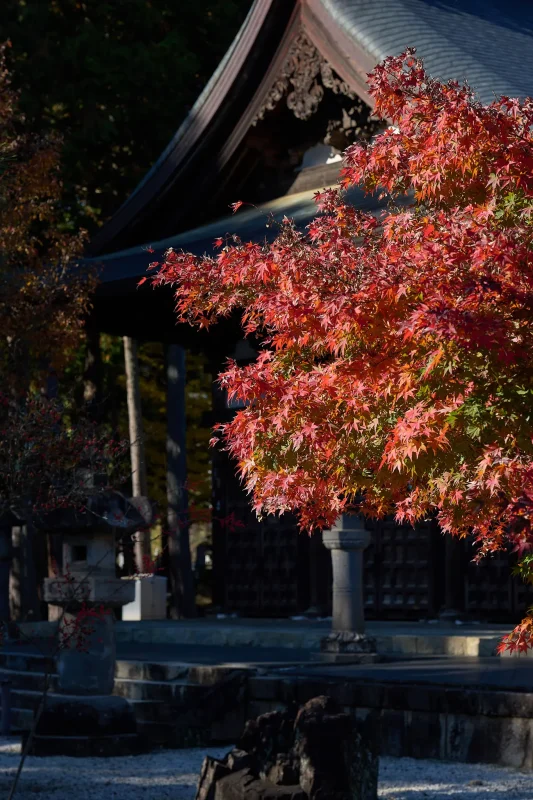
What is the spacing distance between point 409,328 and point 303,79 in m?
11.6

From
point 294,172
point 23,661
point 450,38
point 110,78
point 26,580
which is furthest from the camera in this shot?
point 110,78

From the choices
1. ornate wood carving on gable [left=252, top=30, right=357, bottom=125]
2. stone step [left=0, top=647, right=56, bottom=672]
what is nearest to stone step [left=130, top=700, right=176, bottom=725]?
stone step [left=0, top=647, right=56, bottom=672]

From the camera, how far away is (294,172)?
17.5 m

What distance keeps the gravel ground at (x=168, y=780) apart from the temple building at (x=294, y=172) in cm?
655

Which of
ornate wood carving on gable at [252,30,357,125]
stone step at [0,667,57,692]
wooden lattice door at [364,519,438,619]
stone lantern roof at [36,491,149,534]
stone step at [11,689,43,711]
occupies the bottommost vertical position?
stone step at [11,689,43,711]

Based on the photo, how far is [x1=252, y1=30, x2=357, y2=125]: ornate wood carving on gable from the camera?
16.0m

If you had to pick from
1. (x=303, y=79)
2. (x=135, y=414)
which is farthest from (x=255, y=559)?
(x=303, y=79)

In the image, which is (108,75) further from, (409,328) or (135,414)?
(409,328)

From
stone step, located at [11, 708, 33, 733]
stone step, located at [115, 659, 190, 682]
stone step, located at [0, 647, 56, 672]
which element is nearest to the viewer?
stone step, located at [115, 659, 190, 682]

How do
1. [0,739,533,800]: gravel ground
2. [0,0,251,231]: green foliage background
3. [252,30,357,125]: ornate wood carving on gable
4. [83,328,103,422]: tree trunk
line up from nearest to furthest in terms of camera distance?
[0,739,533,800]: gravel ground < [252,30,357,125]: ornate wood carving on gable < [0,0,251,231]: green foliage background < [83,328,103,422]: tree trunk

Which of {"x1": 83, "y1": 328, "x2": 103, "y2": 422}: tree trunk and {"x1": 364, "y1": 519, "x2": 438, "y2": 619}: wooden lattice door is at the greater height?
{"x1": 83, "y1": 328, "x2": 103, "y2": 422}: tree trunk

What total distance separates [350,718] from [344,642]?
5015 mm

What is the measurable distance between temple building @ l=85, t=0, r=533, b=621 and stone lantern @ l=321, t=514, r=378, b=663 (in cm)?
378

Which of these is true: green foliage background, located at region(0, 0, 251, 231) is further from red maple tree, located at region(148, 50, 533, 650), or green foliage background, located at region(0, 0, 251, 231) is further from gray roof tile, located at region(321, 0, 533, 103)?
red maple tree, located at region(148, 50, 533, 650)
